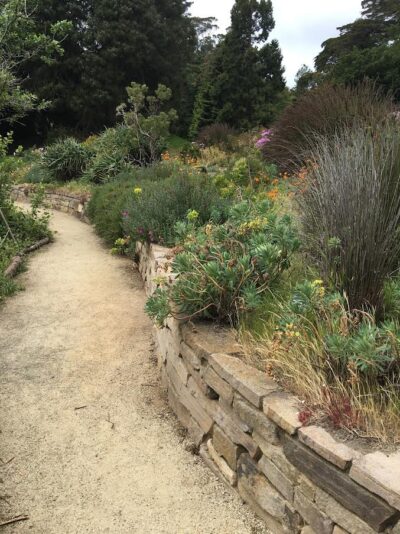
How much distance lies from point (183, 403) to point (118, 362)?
97 cm

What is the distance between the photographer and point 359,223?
2629 millimetres

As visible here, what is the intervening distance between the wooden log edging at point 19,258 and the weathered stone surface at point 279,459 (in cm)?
410

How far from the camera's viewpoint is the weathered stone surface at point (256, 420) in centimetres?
204

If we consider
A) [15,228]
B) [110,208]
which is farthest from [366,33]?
[15,228]

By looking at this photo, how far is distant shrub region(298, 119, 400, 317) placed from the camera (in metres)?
2.59

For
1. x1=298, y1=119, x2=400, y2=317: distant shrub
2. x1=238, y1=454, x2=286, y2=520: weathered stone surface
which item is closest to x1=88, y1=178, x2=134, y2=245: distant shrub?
x1=298, y1=119, x2=400, y2=317: distant shrub

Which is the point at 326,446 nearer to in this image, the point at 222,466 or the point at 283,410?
the point at 283,410

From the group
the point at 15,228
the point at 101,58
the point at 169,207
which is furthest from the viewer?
the point at 101,58

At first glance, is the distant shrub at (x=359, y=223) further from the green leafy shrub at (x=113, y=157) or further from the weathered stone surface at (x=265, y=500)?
the green leafy shrub at (x=113, y=157)

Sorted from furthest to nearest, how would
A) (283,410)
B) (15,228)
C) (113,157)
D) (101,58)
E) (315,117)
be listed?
(101,58) → (113,157) → (15,228) → (315,117) → (283,410)

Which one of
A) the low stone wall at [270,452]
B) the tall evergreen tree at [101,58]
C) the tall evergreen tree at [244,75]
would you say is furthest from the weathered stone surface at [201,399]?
the tall evergreen tree at [244,75]

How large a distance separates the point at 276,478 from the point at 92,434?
129cm

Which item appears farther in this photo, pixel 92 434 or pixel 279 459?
pixel 92 434

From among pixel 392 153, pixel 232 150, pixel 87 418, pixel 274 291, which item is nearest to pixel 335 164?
pixel 392 153
